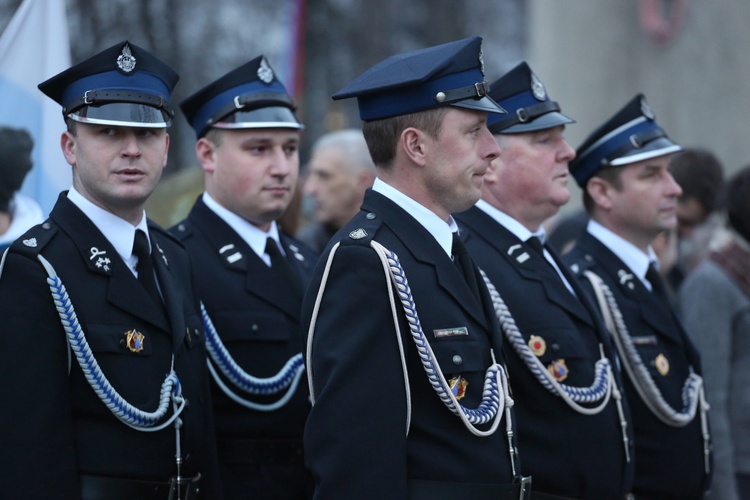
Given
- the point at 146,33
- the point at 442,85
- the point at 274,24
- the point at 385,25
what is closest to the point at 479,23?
the point at 385,25

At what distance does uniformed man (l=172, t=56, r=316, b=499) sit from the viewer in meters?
4.52

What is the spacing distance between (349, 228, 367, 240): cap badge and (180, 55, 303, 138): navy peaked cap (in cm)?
154

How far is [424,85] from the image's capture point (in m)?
3.53

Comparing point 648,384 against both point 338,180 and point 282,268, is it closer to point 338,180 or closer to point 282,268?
point 282,268

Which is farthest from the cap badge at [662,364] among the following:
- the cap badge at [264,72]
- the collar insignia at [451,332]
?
the cap badge at [264,72]

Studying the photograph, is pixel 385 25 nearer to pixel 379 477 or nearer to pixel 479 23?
pixel 479 23

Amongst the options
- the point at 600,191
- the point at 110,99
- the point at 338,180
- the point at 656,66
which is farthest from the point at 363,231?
the point at 656,66

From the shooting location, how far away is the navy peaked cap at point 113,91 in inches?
148

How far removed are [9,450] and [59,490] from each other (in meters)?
0.19

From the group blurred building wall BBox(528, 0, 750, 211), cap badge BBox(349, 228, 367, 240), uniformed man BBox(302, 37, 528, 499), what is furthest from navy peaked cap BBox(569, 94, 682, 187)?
blurred building wall BBox(528, 0, 750, 211)

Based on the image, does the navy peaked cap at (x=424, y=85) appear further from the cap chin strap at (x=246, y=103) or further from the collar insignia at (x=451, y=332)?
the cap chin strap at (x=246, y=103)

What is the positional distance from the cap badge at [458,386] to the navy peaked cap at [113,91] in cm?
131

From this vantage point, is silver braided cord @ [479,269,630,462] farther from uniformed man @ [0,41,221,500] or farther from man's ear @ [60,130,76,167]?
man's ear @ [60,130,76,167]

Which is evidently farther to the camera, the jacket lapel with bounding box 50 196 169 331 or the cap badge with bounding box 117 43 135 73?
the cap badge with bounding box 117 43 135 73
